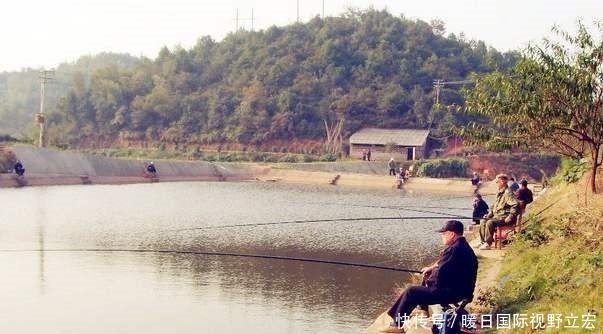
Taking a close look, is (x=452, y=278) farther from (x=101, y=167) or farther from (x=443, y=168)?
(x=443, y=168)

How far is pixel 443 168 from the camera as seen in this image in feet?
162

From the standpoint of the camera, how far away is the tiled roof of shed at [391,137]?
55.4 m

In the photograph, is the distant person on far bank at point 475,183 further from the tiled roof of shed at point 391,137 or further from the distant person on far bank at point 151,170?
the distant person on far bank at point 151,170

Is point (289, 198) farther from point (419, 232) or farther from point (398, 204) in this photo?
point (419, 232)

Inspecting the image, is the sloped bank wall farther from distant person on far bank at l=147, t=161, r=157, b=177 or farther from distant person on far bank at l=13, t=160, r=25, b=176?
A: distant person on far bank at l=147, t=161, r=157, b=177

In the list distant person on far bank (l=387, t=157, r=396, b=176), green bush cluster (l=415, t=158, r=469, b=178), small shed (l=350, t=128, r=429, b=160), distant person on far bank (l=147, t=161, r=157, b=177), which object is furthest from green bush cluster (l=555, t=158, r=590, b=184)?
small shed (l=350, t=128, r=429, b=160)

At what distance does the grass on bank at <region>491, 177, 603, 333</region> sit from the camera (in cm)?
669

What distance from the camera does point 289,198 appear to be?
3359cm

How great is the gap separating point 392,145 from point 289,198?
23012 mm

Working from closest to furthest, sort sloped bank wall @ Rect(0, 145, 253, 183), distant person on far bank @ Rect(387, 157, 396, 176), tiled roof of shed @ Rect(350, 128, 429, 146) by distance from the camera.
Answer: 1. sloped bank wall @ Rect(0, 145, 253, 183)
2. distant person on far bank @ Rect(387, 157, 396, 176)
3. tiled roof of shed @ Rect(350, 128, 429, 146)

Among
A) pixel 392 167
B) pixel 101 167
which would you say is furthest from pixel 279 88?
pixel 101 167

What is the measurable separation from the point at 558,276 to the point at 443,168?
138 feet

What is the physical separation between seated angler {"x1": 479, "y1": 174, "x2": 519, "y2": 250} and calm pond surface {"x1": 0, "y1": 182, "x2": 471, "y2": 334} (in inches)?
67.8

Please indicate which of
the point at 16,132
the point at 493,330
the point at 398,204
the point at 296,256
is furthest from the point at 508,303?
the point at 16,132
